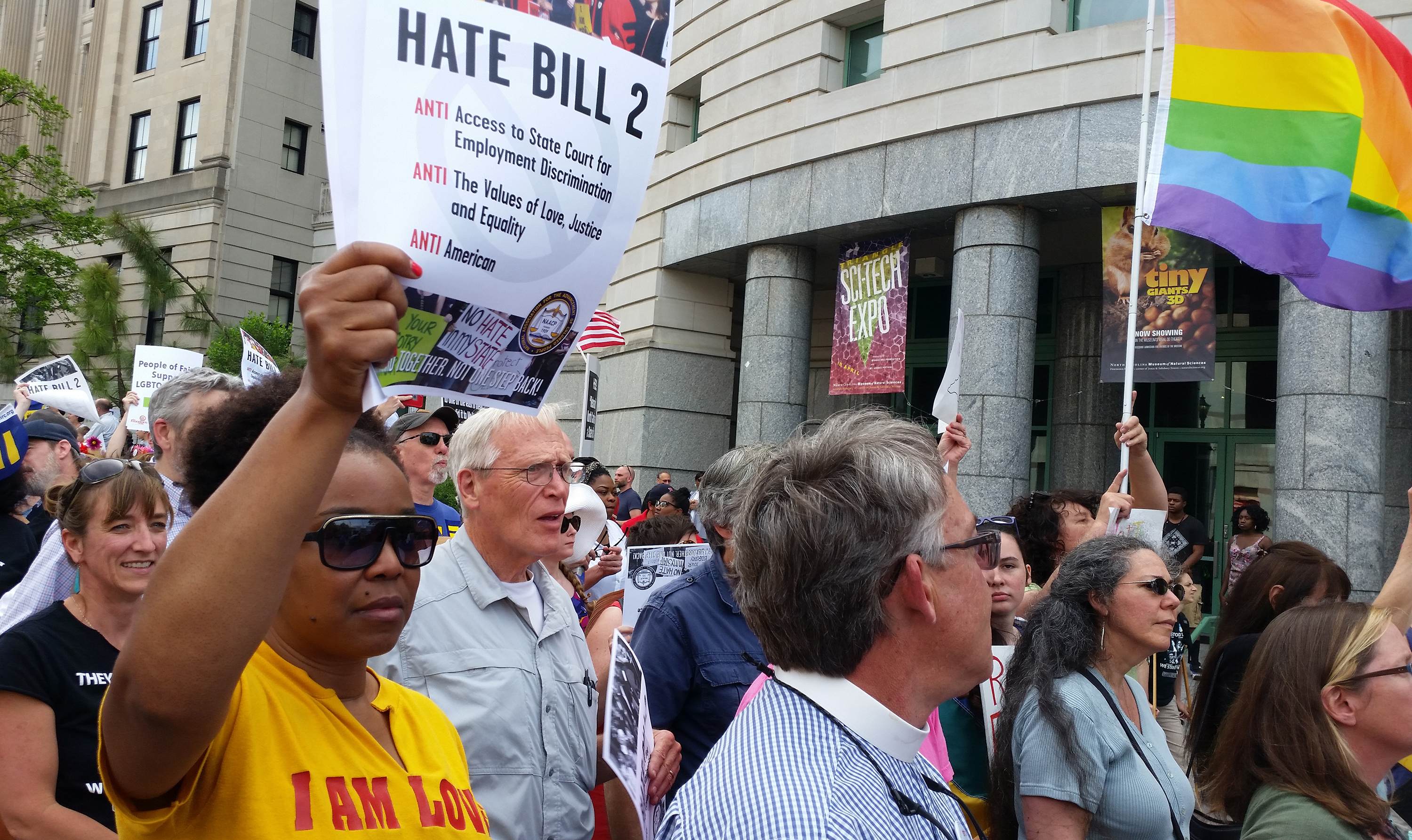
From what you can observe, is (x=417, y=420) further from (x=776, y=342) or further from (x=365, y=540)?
(x=776, y=342)

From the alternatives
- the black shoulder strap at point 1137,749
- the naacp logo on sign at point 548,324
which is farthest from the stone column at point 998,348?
the naacp logo on sign at point 548,324

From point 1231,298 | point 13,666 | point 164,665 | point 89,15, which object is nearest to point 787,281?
point 1231,298

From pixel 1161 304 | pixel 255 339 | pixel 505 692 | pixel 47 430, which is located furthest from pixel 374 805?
pixel 255 339

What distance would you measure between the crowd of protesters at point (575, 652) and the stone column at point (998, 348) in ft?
24.3

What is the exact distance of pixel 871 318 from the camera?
15.2m

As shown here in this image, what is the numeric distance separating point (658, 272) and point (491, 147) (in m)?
16.5

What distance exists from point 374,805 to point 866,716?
0.86m

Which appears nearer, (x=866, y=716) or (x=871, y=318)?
(x=866, y=716)

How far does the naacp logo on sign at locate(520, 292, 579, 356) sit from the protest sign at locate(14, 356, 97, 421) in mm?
9649

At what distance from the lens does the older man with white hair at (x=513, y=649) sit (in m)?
3.01

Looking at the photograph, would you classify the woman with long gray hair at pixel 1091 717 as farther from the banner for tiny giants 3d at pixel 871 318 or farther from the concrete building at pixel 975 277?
the banner for tiny giants 3d at pixel 871 318

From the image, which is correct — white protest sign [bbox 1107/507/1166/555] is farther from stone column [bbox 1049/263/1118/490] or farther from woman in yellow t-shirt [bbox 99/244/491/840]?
stone column [bbox 1049/263/1118/490]

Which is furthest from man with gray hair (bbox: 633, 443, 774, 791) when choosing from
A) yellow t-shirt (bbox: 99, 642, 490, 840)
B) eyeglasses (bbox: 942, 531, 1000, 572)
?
yellow t-shirt (bbox: 99, 642, 490, 840)

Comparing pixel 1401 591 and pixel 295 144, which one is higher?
pixel 295 144
